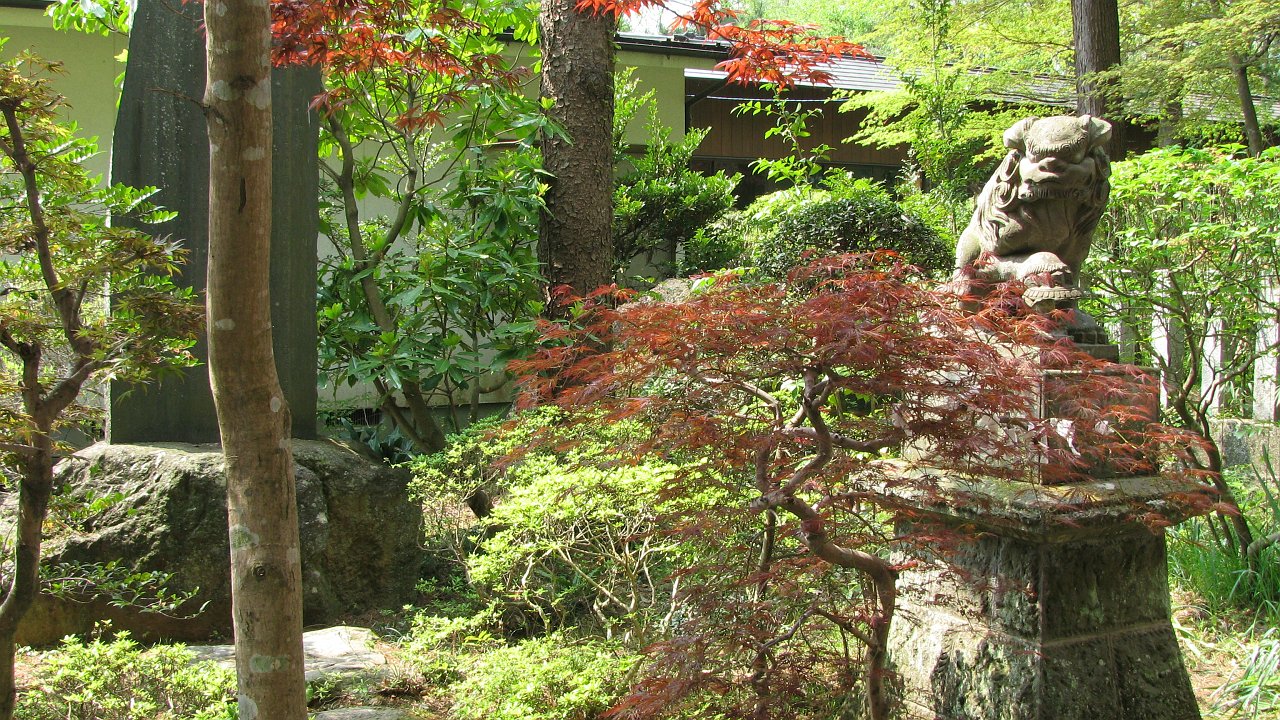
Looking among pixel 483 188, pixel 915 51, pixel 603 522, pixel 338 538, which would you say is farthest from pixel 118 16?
pixel 915 51

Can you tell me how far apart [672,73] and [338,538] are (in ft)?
24.2

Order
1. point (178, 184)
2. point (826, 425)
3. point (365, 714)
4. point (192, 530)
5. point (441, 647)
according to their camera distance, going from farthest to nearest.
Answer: point (178, 184)
point (192, 530)
point (441, 647)
point (365, 714)
point (826, 425)

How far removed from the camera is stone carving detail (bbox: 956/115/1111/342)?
135 inches

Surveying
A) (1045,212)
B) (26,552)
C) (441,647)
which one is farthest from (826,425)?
(26,552)

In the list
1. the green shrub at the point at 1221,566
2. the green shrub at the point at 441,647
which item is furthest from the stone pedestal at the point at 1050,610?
the green shrub at the point at 441,647

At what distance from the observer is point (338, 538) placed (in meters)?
5.37

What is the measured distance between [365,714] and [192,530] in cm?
164

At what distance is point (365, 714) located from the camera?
3.85 meters

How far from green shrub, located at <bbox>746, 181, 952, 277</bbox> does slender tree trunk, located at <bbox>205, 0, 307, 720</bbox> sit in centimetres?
524

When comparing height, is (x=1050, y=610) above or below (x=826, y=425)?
below

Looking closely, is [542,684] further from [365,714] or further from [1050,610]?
[1050,610]

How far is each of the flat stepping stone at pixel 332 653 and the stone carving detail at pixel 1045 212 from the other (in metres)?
3.23

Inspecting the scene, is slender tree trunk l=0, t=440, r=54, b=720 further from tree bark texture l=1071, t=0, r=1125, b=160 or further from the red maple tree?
tree bark texture l=1071, t=0, r=1125, b=160

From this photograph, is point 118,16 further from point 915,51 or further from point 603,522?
point 915,51
